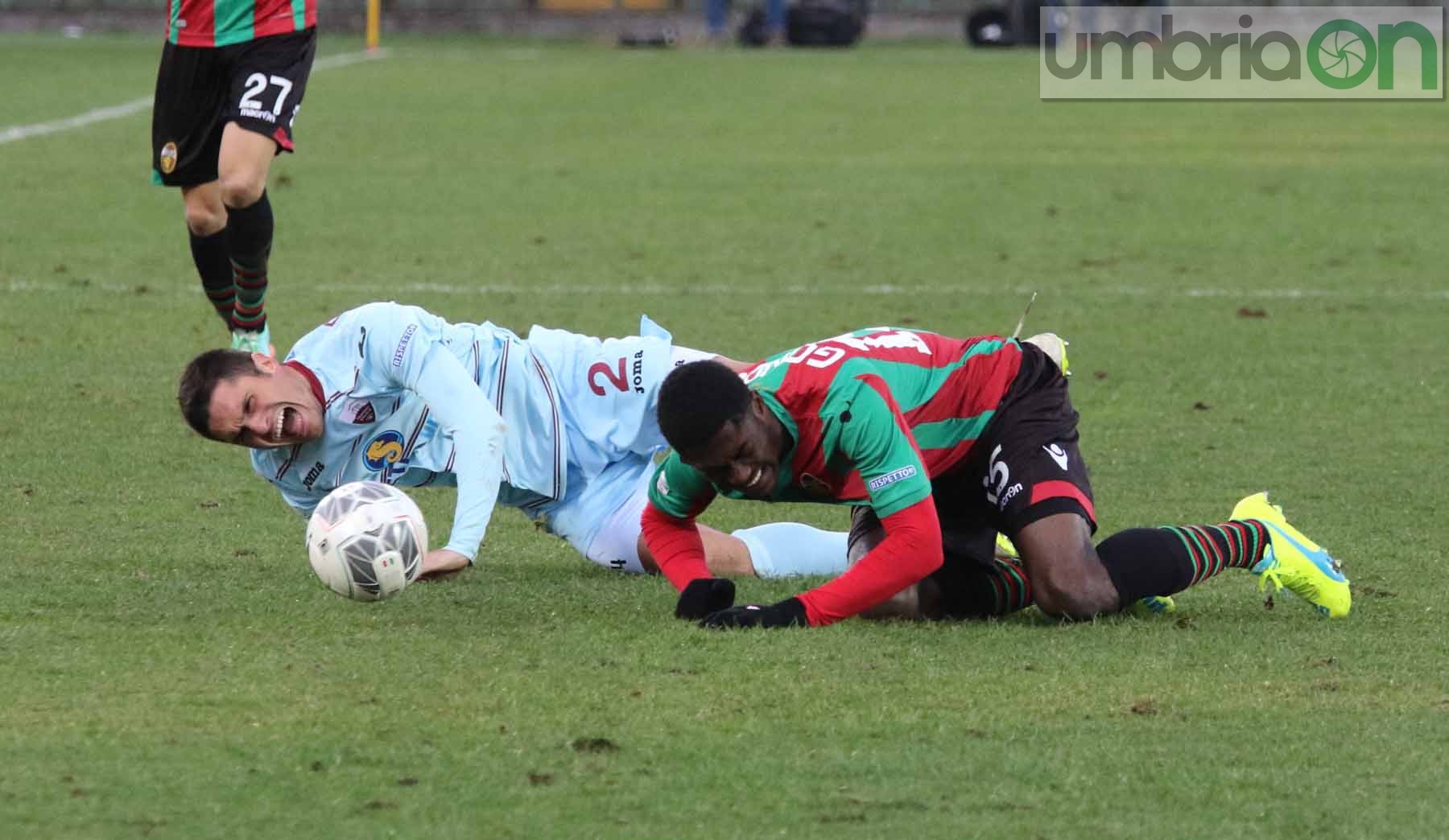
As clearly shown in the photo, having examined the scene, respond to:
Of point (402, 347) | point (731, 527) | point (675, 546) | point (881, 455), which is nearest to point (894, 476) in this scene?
point (881, 455)

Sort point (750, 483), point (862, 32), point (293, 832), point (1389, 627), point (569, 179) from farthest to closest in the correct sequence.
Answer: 1. point (862, 32)
2. point (569, 179)
3. point (1389, 627)
4. point (750, 483)
5. point (293, 832)

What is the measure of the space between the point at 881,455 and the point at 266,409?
1.55 m

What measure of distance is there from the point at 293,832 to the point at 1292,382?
6.16m

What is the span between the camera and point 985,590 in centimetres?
526

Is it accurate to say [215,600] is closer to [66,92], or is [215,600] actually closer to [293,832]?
[293,832]

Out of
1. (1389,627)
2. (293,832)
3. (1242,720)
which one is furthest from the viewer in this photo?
(1389,627)

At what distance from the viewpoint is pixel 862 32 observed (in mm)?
36406

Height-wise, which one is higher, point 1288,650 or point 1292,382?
point 1288,650

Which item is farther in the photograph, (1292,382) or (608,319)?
(608,319)

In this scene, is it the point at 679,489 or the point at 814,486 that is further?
the point at 679,489

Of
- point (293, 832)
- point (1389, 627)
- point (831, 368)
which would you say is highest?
point (831, 368)

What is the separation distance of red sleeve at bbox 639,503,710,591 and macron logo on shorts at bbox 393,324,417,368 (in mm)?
752

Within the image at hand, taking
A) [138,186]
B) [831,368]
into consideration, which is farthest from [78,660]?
[138,186]
